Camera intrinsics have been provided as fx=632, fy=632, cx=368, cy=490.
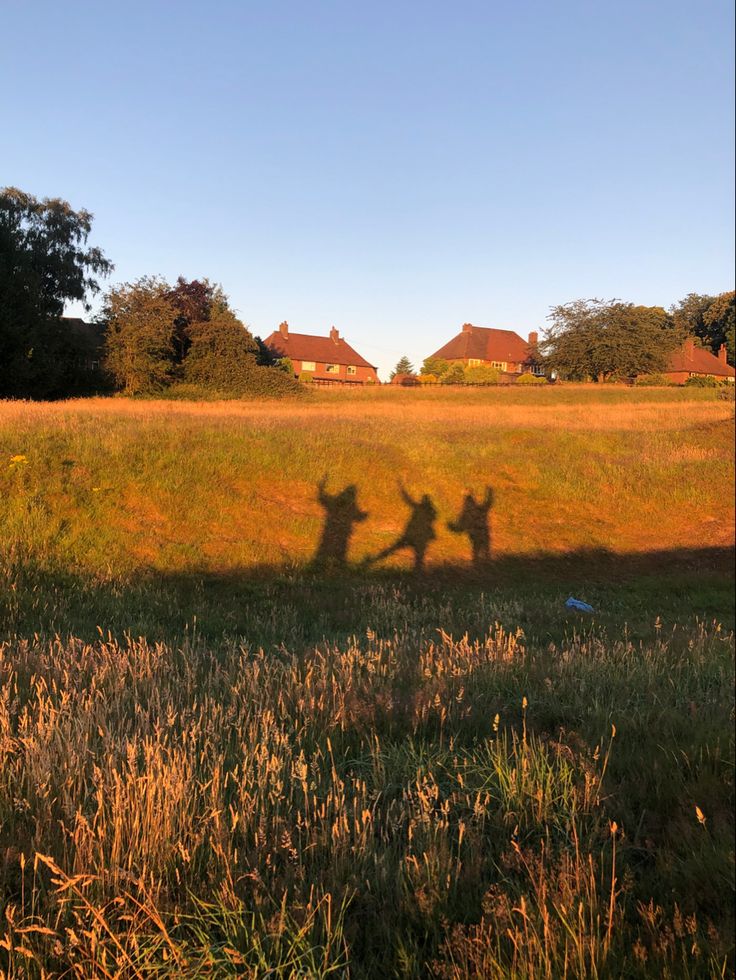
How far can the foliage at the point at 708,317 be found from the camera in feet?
289

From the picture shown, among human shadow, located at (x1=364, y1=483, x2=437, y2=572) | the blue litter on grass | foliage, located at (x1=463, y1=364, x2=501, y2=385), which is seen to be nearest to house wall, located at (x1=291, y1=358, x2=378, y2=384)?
foliage, located at (x1=463, y1=364, x2=501, y2=385)

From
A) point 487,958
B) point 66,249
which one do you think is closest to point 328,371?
point 66,249

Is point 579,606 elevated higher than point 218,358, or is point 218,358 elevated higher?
point 218,358

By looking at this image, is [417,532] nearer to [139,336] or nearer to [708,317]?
[139,336]

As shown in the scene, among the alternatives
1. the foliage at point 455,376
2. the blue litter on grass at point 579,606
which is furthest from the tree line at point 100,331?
the blue litter on grass at point 579,606

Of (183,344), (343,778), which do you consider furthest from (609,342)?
(343,778)

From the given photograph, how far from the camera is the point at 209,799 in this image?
269cm

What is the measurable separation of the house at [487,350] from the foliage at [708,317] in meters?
21.9

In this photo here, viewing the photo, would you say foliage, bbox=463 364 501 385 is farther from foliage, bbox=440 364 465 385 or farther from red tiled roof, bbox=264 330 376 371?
red tiled roof, bbox=264 330 376 371

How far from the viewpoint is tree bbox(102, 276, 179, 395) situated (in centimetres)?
4291

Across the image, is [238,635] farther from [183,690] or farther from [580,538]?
[580,538]

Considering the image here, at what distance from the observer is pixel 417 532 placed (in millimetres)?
15922

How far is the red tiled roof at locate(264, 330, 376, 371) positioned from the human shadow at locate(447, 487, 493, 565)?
68155 millimetres

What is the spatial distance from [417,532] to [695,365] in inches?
3034
